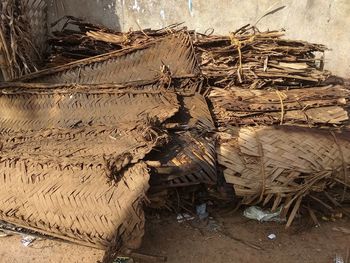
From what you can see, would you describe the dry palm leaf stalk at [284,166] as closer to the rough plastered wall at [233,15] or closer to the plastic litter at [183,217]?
the plastic litter at [183,217]

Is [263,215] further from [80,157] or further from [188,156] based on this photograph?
[80,157]

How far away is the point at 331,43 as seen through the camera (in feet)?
17.1

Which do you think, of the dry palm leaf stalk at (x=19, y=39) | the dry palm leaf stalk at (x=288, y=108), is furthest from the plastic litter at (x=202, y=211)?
the dry palm leaf stalk at (x=19, y=39)

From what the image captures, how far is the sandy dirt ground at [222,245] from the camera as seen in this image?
3000 mm

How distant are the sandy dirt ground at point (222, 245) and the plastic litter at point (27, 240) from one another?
0.03 meters

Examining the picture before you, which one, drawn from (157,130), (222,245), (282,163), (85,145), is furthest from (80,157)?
(282,163)

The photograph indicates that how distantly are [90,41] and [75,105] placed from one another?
41.7 inches

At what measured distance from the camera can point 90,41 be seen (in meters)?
4.79

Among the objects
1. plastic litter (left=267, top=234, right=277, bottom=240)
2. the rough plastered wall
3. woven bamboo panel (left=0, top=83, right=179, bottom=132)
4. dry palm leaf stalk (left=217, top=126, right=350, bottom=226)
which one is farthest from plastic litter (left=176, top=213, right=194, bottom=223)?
the rough plastered wall

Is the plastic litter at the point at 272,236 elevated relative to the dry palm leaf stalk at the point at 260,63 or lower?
lower

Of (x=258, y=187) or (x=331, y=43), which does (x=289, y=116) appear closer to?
(x=258, y=187)

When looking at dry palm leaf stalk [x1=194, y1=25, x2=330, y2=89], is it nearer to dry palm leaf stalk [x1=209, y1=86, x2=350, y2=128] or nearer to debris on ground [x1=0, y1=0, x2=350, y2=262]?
debris on ground [x1=0, y1=0, x2=350, y2=262]

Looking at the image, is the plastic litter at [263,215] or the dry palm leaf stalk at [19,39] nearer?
the plastic litter at [263,215]

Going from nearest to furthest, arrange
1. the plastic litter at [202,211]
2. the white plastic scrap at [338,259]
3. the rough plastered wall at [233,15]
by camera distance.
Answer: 1. the white plastic scrap at [338,259]
2. the plastic litter at [202,211]
3. the rough plastered wall at [233,15]
